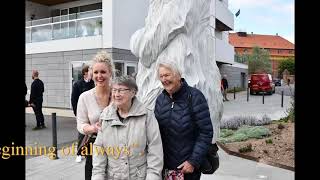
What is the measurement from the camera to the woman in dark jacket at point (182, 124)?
8.50ft

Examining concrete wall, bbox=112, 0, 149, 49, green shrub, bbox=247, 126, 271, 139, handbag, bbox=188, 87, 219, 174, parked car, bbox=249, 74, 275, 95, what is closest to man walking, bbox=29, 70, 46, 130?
concrete wall, bbox=112, 0, 149, 49

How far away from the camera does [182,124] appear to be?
102 inches

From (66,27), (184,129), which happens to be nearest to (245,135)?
(184,129)

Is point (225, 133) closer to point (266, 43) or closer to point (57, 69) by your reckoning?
point (57, 69)

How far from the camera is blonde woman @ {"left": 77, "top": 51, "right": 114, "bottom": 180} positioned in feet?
9.78

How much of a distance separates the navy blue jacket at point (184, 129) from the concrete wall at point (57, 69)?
10.8 m

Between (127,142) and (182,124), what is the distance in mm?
413

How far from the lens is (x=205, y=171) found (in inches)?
111

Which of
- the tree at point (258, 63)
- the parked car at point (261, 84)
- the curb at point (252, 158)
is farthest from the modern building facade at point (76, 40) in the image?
the tree at point (258, 63)

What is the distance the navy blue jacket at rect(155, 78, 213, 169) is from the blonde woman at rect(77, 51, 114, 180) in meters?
0.61

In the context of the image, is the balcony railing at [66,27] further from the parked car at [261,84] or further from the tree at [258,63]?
the tree at [258,63]
